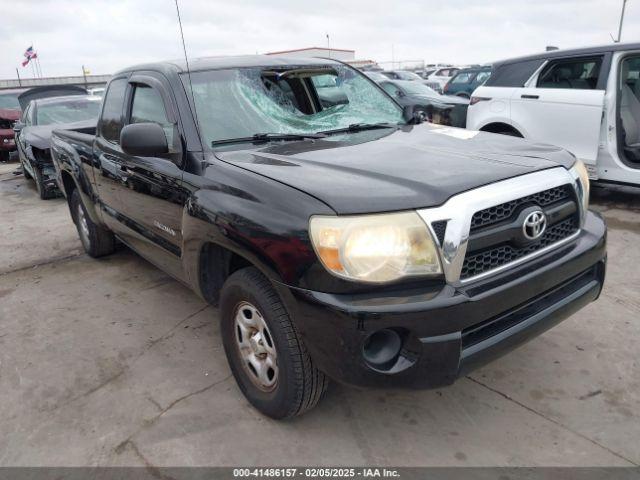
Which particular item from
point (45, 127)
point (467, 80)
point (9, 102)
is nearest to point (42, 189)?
point (45, 127)

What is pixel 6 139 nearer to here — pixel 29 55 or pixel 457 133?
pixel 457 133

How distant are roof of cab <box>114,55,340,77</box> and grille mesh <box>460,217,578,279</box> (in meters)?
1.98

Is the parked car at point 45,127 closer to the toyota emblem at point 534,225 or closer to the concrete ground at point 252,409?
the concrete ground at point 252,409

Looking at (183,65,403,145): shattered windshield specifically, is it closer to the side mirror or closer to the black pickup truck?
the black pickup truck

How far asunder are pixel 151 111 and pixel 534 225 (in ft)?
Answer: 7.97

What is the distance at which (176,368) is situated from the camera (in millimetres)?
3070

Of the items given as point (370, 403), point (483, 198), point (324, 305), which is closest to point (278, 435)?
point (370, 403)

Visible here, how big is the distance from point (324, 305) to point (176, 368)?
4.99 feet

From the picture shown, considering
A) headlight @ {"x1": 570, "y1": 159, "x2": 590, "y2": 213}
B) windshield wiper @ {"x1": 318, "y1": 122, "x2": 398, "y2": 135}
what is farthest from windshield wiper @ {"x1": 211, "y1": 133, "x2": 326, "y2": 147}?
headlight @ {"x1": 570, "y1": 159, "x2": 590, "y2": 213}

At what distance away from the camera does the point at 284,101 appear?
10.6 feet

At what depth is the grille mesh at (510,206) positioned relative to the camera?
2.07 metres

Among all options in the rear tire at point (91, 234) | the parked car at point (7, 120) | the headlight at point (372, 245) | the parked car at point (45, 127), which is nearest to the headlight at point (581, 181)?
the headlight at point (372, 245)

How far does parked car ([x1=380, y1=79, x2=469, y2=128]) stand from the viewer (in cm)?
837

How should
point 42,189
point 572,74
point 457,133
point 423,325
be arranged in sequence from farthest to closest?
1. point 42,189
2. point 572,74
3. point 457,133
4. point 423,325
